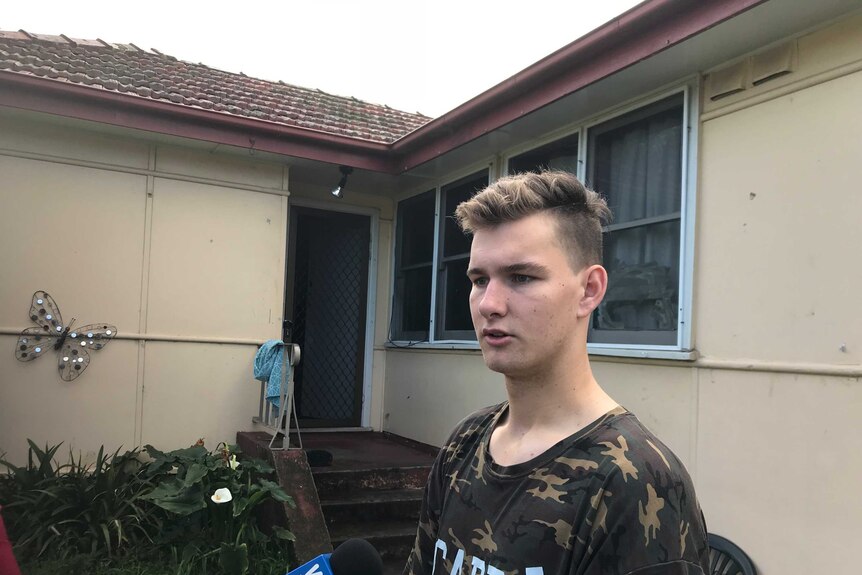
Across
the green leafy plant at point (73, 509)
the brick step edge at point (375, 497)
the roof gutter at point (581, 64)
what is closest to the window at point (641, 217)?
the roof gutter at point (581, 64)

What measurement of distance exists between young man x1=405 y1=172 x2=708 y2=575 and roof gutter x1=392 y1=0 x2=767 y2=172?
2.68 meters

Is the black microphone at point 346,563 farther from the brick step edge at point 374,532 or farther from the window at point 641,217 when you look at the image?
the brick step edge at point 374,532

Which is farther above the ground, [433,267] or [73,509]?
[433,267]

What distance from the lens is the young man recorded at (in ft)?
3.20

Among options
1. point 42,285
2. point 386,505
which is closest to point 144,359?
point 42,285

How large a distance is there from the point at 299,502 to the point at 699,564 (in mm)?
3964

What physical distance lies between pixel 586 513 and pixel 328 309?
6.98 meters

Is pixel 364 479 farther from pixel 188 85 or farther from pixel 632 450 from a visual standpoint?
pixel 632 450

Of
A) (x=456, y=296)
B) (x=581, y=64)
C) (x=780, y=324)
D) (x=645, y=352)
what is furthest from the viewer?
(x=456, y=296)

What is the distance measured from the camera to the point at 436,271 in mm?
6453

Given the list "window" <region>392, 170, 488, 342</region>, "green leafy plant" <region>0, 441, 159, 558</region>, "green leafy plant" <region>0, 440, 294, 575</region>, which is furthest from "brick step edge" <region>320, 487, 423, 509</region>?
"window" <region>392, 170, 488, 342</region>

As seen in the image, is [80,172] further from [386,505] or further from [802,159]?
[802,159]

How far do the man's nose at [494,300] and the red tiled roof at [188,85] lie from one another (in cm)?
497

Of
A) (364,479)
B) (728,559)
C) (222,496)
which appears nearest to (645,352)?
(728,559)
